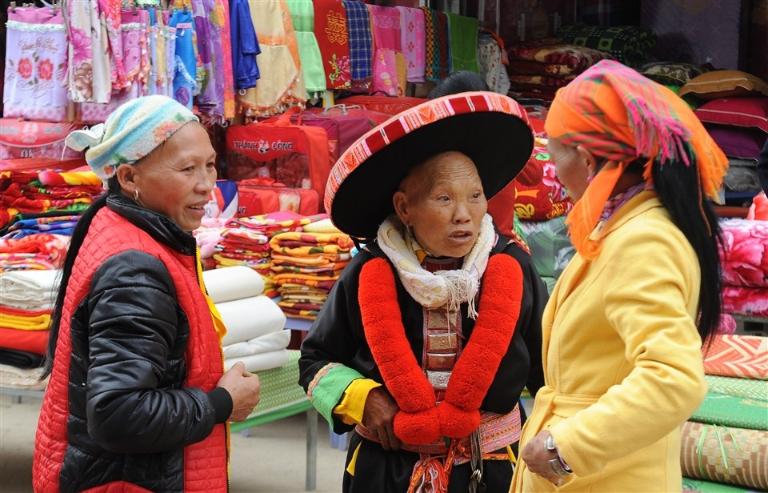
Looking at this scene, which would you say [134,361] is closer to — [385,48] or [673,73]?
[385,48]

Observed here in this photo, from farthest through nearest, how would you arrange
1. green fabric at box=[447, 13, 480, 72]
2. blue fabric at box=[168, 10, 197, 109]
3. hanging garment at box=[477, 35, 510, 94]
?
1. hanging garment at box=[477, 35, 510, 94]
2. green fabric at box=[447, 13, 480, 72]
3. blue fabric at box=[168, 10, 197, 109]

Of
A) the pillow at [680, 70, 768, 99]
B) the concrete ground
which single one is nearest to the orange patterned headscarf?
the concrete ground

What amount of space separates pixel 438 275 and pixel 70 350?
816 mm

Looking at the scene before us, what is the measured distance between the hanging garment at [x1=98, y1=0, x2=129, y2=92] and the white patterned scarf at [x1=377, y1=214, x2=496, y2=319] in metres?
4.47

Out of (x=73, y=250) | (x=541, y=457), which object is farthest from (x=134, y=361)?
(x=541, y=457)

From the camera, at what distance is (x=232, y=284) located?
454 centimetres

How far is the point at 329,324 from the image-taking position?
2613 millimetres

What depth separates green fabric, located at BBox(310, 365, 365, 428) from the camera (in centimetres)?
251

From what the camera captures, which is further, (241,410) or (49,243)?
(49,243)

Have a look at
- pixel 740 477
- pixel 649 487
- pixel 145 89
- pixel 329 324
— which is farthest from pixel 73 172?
pixel 649 487

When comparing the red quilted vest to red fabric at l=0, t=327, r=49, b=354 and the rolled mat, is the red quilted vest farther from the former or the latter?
red fabric at l=0, t=327, r=49, b=354

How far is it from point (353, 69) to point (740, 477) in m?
6.61

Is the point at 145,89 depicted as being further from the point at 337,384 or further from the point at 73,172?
the point at 337,384

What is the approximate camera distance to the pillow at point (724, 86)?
28.1ft
